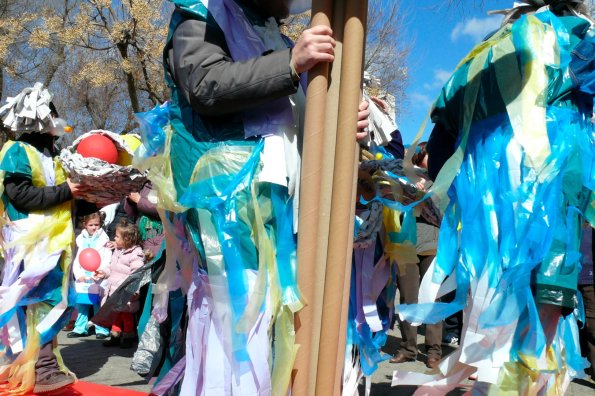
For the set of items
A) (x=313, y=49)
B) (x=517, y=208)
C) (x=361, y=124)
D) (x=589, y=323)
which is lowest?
(x=589, y=323)

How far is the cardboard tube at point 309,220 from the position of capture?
183cm

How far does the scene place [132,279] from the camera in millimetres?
4484

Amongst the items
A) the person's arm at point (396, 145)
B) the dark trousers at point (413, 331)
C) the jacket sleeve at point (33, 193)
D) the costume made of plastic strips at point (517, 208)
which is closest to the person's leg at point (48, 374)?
the jacket sleeve at point (33, 193)

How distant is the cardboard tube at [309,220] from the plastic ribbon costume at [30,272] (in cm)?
222

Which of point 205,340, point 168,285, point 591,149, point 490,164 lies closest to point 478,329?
point 490,164

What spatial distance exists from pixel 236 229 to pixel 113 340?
4294 mm

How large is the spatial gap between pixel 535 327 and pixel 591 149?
1.95 ft

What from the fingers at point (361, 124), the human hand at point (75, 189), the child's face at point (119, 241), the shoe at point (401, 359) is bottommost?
the shoe at point (401, 359)

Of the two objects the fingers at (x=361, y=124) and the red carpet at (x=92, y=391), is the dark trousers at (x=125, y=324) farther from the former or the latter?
the fingers at (x=361, y=124)

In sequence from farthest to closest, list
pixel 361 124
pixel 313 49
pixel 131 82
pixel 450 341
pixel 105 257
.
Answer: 1. pixel 131 82
2. pixel 105 257
3. pixel 450 341
4. pixel 361 124
5. pixel 313 49

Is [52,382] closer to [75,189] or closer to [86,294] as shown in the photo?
[75,189]

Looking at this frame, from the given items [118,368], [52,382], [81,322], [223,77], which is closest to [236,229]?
[223,77]

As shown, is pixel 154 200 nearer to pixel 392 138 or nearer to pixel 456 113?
pixel 456 113

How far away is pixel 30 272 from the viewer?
3535mm
